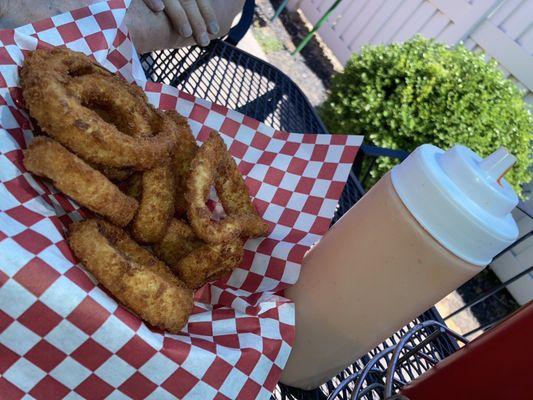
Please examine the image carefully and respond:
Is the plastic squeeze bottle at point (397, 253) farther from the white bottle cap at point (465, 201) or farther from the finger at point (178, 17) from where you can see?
the finger at point (178, 17)

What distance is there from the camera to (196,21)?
1.59 metres

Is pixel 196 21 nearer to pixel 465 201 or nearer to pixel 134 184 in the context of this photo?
pixel 134 184

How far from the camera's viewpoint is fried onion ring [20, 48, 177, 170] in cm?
96

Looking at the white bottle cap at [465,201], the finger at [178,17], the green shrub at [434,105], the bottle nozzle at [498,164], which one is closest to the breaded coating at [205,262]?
the white bottle cap at [465,201]

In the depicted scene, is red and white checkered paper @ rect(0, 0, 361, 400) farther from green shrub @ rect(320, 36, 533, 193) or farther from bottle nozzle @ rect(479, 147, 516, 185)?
green shrub @ rect(320, 36, 533, 193)

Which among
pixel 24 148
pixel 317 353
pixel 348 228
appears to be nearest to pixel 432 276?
pixel 348 228

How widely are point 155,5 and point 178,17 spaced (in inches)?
3.3

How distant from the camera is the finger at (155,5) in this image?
1.47 metres

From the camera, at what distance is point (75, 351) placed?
80 cm

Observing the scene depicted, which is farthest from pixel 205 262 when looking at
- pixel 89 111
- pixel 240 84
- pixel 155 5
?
pixel 240 84

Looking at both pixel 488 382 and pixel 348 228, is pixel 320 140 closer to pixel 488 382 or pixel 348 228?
pixel 348 228

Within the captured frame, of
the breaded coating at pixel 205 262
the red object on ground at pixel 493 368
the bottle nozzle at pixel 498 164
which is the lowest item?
the breaded coating at pixel 205 262

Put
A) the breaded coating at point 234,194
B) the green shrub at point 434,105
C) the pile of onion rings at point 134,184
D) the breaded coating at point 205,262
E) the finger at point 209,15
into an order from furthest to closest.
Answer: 1. the green shrub at point 434,105
2. the finger at point 209,15
3. the breaded coating at point 234,194
4. the breaded coating at point 205,262
5. the pile of onion rings at point 134,184

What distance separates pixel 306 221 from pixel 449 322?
6.62ft
